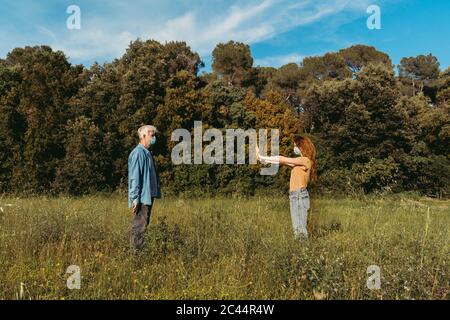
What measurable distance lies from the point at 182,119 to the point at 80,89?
226 inches

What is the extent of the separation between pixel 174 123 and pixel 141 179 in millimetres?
17778

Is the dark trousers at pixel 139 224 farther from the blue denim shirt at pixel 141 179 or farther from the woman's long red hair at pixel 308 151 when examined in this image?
the woman's long red hair at pixel 308 151

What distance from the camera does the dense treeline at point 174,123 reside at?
70.5 feet

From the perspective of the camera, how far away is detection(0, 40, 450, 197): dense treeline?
21.5 metres

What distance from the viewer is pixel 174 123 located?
23438 mm

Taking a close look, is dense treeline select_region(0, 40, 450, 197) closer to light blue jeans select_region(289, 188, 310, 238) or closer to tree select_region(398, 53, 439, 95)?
tree select_region(398, 53, 439, 95)

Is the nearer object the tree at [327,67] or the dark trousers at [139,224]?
the dark trousers at [139,224]

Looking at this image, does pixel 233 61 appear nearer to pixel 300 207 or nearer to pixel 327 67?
pixel 327 67

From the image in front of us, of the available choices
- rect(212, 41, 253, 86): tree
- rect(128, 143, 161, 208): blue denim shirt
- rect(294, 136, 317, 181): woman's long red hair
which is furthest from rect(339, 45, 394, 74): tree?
rect(128, 143, 161, 208): blue denim shirt


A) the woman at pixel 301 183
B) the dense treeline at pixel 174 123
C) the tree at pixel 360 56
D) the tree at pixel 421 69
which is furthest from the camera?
the tree at pixel 421 69

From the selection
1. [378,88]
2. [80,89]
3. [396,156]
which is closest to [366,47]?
[378,88]

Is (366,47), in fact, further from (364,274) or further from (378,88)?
(364,274)

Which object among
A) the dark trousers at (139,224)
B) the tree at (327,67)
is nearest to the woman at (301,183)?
the dark trousers at (139,224)

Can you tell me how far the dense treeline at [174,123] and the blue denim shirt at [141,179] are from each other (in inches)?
539
